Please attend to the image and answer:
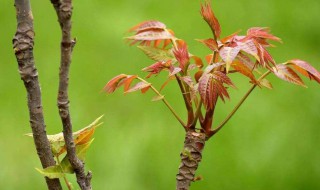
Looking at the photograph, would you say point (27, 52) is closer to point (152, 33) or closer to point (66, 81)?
point (66, 81)

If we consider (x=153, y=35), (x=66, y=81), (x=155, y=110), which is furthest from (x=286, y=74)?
(x=155, y=110)

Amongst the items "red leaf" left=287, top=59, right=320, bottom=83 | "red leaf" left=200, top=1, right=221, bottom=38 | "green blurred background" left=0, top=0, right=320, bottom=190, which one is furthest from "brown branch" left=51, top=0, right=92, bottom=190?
"green blurred background" left=0, top=0, right=320, bottom=190

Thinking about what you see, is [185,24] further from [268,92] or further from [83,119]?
[83,119]

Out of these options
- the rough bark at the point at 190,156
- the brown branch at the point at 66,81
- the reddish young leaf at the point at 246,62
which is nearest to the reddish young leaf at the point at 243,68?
the reddish young leaf at the point at 246,62

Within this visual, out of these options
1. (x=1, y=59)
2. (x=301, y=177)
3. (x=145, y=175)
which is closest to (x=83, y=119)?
(x=145, y=175)

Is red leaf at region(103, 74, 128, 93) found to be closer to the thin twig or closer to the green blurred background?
the thin twig

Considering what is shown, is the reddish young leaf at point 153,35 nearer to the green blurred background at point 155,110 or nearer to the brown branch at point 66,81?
the brown branch at point 66,81
